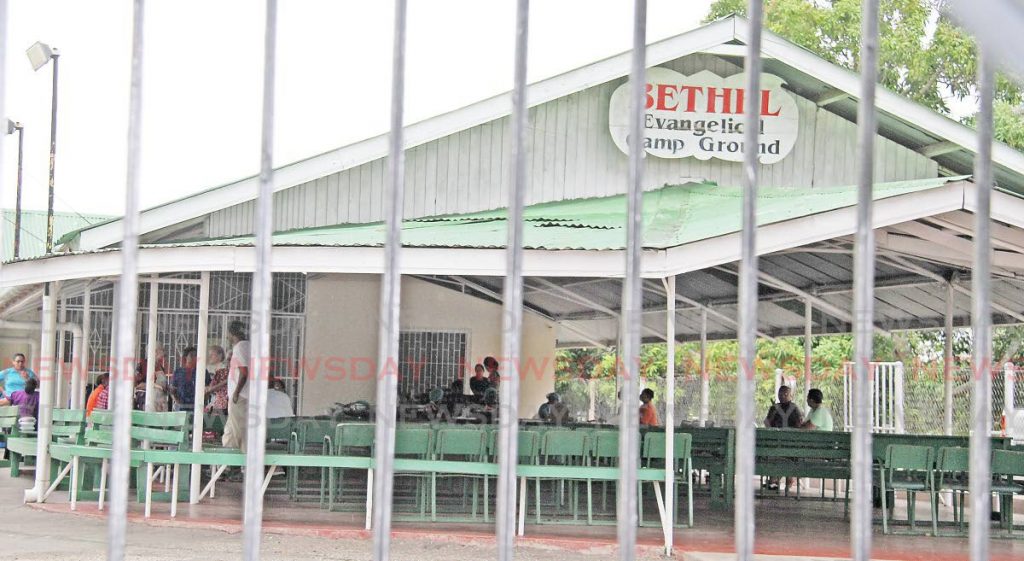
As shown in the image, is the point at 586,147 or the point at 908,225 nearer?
the point at 908,225

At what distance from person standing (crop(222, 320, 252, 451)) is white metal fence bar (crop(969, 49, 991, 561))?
843 cm

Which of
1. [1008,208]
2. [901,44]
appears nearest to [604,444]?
[1008,208]

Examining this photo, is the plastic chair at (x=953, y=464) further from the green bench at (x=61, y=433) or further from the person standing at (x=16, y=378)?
the person standing at (x=16, y=378)

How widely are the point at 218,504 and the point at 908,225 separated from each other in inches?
289

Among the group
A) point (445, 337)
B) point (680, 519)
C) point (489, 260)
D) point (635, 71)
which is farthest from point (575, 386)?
point (635, 71)

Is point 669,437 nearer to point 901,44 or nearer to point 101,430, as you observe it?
point 101,430

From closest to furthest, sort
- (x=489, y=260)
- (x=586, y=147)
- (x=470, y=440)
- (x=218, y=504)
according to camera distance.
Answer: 1. (x=489, y=260)
2. (x=470, y=440)
3. (x=218, y=504)
4. (x=586, y=147)

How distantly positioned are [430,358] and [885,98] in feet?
25.9

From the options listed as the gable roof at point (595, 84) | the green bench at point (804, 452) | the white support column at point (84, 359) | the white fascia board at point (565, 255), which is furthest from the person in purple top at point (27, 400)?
the green bench at point (804, 452)

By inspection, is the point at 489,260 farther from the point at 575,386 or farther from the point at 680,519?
the point at 575,386

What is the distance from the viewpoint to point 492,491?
47.2 ft

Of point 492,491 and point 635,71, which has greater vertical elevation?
point 635,71

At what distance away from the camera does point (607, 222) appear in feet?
46.0

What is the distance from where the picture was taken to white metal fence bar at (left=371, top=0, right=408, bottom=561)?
5344 millimetres
